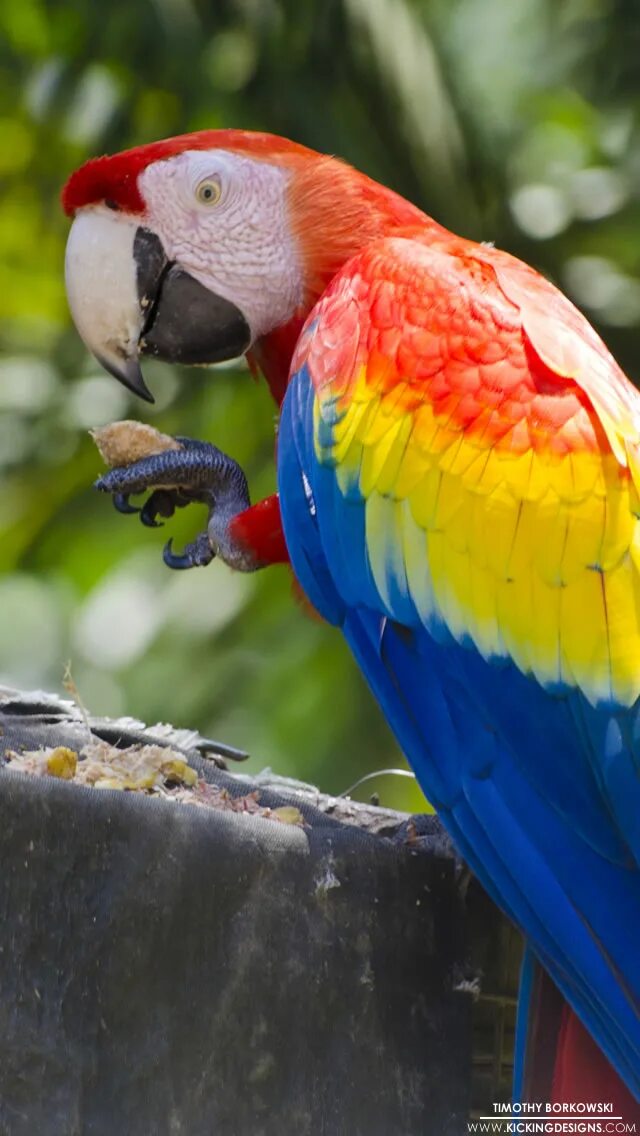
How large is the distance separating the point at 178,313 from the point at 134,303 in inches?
2.5

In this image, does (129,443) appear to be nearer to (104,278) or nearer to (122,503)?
(122,503)

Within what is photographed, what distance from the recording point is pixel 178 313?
1816mm

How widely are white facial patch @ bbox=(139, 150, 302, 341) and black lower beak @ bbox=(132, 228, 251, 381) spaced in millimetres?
13

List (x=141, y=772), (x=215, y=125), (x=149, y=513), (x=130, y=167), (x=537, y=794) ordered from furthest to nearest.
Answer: (x=215, y=125)
(x=149, y=513)
(x=130, y=167)
(x=141, y=772)
(x=537, y=794)

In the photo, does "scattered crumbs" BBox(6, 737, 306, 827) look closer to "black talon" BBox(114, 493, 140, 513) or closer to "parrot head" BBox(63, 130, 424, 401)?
"black talon" BBox(114, 493, 140, 513)

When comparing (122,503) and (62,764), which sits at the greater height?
(122,503)

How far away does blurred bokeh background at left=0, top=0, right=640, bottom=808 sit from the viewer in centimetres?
282

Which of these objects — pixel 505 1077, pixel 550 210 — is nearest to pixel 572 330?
pixel 505 1077

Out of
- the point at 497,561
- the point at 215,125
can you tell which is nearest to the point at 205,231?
the point at 497,561

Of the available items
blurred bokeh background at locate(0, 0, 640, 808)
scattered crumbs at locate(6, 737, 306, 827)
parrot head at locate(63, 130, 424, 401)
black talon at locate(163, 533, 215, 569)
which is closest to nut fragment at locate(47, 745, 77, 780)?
scattered crumbs at locate(6, 737, 306, 827)

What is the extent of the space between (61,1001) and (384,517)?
0.60 m

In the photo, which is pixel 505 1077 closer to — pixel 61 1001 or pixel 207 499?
pixel 61 1001

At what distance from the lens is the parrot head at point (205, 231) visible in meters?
1.76

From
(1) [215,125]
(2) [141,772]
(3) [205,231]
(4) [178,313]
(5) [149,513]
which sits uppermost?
(1) [215,125]
